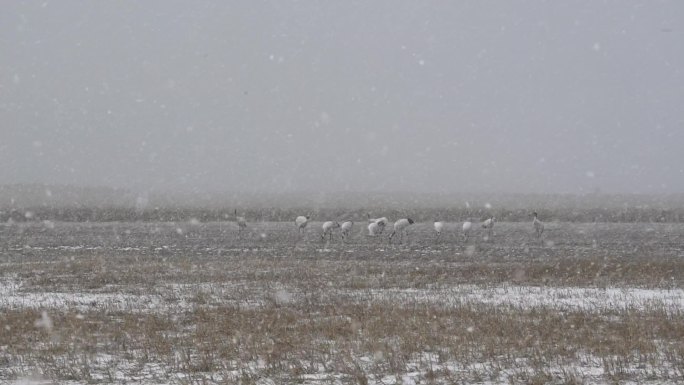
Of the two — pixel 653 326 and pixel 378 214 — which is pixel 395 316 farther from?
pixel 378 214

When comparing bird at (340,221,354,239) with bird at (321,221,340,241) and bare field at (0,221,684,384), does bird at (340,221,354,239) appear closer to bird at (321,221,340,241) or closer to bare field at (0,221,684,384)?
bird at (321,221,340,241)

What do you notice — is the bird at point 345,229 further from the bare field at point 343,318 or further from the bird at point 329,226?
the bare field at point 343,318

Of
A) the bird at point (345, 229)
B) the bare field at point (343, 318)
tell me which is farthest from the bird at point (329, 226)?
the bare field at point (343, 318)

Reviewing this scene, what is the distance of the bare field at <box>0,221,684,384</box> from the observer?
951 cm

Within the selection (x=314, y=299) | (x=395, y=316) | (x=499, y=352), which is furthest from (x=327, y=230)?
(x=499, y=352)

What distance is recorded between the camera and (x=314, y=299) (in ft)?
53.4

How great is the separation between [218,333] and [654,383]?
6924 mm

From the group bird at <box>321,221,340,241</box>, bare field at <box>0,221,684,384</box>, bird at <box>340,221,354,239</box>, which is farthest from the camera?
bird at <box>321,221,340,241</box>

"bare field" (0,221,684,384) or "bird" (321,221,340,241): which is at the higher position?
"bird" (321,221,340,241)

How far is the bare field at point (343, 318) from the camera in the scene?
9508 millimetres

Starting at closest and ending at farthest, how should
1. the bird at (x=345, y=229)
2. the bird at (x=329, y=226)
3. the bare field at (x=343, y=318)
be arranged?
the bare field at (x=343, y=318), the bird at (x=345, y=229), the bird at (x=329, y=226)

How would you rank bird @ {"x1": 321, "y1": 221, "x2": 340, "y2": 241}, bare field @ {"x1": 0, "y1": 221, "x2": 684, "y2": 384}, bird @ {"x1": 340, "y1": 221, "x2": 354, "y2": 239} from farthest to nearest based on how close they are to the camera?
bird @ {"x1": 321, "y1": 221, "x2": 340, "y2": 241}
bird @ {"x1": 340, "y1": 221, "x2": 354, "y2": 239}
bare field @ {"x1": 0, "y1": 221, "x2": 684, "y2": 384}

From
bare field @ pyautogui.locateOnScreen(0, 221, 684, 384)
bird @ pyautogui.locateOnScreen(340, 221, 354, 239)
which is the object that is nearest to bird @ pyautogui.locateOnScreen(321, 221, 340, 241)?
bird @ pyautogui.locateOnScreen(340, 221, 354, 239)

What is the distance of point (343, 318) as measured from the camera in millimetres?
13523
